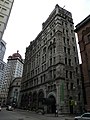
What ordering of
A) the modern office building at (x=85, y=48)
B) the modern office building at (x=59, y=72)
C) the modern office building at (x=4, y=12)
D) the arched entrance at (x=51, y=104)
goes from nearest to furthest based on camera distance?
the modern office building at (x=85, y=48), the modern office building at (x=4, y=12), the modern office building at (x=59, y=72), the arched entrance at (x=51, y=104)

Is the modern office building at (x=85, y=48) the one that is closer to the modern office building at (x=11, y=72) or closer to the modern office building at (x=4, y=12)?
the modern office building at (x=4, y=12)

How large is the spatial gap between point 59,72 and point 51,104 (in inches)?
402

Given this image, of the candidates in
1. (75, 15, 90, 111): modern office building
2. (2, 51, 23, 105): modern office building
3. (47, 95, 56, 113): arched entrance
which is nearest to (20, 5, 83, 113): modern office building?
(47, 95, 56, 113): arched entrance

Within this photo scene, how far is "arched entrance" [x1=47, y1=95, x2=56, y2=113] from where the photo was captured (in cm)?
3866

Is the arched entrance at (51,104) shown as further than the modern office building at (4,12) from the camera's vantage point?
Yes

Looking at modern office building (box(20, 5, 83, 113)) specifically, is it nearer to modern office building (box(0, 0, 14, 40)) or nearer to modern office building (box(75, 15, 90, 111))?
modern office building (box(75, 15, 90, 111))

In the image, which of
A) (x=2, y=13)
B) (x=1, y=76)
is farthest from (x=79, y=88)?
(x=1, y=76)

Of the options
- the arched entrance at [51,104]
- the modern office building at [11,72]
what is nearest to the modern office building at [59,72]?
the arched entrance at [51,104]

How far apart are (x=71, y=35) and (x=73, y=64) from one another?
44.3 feet

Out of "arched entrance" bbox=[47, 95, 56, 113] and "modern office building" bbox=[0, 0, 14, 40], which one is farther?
"arched entrance" bbox=[47, 95, 56, 113]

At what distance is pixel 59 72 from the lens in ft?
130

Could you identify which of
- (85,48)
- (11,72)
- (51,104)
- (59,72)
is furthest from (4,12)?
(11,72)

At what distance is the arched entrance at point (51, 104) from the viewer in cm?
3866

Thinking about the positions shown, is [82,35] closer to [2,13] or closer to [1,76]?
[2,13]
